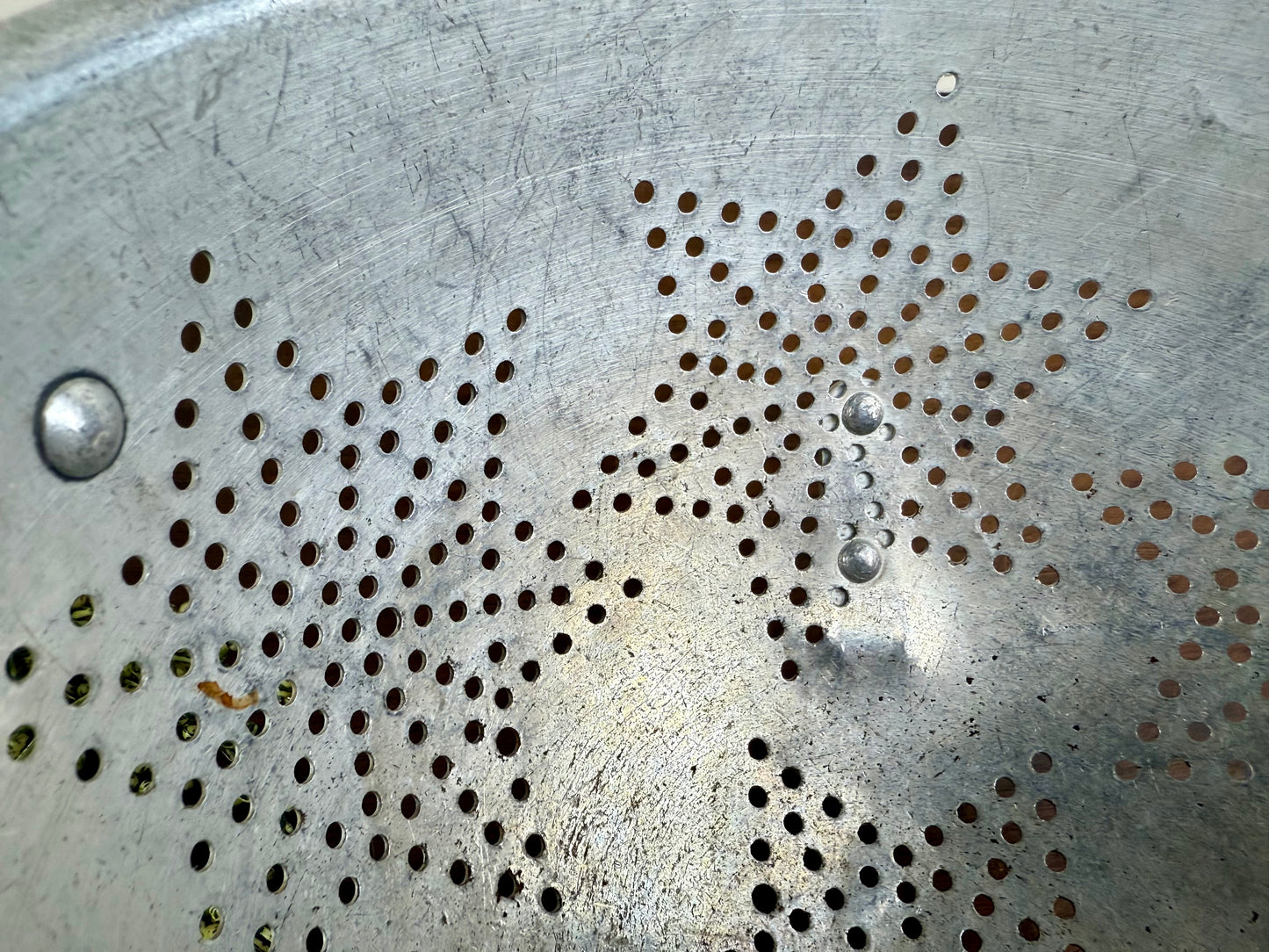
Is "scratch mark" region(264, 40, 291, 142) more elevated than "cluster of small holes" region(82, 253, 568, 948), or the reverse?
"scratch mark" region(264, 40, 291, 142)

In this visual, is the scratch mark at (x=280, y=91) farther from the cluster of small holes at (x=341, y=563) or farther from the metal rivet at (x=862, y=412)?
→ the metal rivet at (x=862, y=412)

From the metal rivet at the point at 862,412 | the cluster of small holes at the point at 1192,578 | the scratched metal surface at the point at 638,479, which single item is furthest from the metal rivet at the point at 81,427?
the cluster of small holes at the point at 1192,578

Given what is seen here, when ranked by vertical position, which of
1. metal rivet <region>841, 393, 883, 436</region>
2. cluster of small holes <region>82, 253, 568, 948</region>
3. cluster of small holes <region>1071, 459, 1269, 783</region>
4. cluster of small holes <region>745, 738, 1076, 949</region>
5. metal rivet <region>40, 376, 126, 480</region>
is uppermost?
metal rivet <region>40, 376, 126, 480</region>

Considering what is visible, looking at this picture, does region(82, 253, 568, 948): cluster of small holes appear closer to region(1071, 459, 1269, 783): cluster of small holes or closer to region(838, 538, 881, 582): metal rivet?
region(838, 538, 881, 582): metal rivet

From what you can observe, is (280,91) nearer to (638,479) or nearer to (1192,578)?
(638,479)

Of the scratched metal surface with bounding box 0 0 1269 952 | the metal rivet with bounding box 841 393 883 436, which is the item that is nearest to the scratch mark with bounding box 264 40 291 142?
the scratched metal surface with bounding box 0 0 1269 952

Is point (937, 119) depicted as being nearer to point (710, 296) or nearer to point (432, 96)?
point (710, 296)
